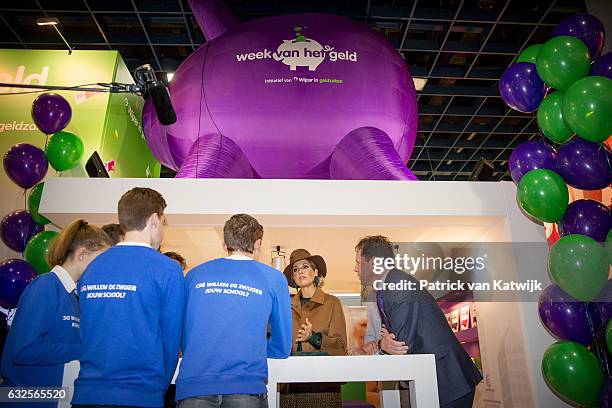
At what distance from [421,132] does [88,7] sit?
490 centimetres

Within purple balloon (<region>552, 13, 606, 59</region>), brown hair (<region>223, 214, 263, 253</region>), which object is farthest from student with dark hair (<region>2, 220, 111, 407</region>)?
purple balloon (<region>552, 13, 606, 59</region>)

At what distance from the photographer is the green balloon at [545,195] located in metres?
2.28

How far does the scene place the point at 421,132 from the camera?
743cm

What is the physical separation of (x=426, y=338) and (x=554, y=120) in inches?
51.0

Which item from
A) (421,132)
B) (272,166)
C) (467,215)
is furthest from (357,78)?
(421,132)

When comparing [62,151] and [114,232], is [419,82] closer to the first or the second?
[62,151]

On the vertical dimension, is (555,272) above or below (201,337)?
above

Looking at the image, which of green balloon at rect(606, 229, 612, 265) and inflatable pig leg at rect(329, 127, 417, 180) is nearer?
green balloon at rect(606, 229, 612, 265)

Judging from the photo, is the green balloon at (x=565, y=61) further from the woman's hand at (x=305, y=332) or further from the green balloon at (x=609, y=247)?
the woman's hand at (x=305, y=332)

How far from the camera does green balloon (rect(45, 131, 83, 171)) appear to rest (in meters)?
3.22

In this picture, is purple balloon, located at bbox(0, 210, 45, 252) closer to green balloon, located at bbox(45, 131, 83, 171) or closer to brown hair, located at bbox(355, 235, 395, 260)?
green balloon, located at bbox(45, 131, 83, 171)

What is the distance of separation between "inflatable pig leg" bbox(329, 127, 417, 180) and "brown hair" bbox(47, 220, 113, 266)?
5.71ft

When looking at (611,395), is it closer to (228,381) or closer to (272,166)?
(228,381)

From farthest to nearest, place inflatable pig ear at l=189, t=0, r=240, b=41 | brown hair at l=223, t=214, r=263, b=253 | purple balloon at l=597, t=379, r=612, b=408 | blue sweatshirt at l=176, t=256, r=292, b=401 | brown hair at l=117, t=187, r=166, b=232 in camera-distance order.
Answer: inflatable pig ear at l=189, t=0, r=240, b=41, purple balloon at l=597, t=379, r=612, b=408, brown hair at l=223, t=214, r=263, b=253, brown hair at l=117, t=187, r=166, b=232, blue sweatshirt at l=176, t=256, r=292, b=401
